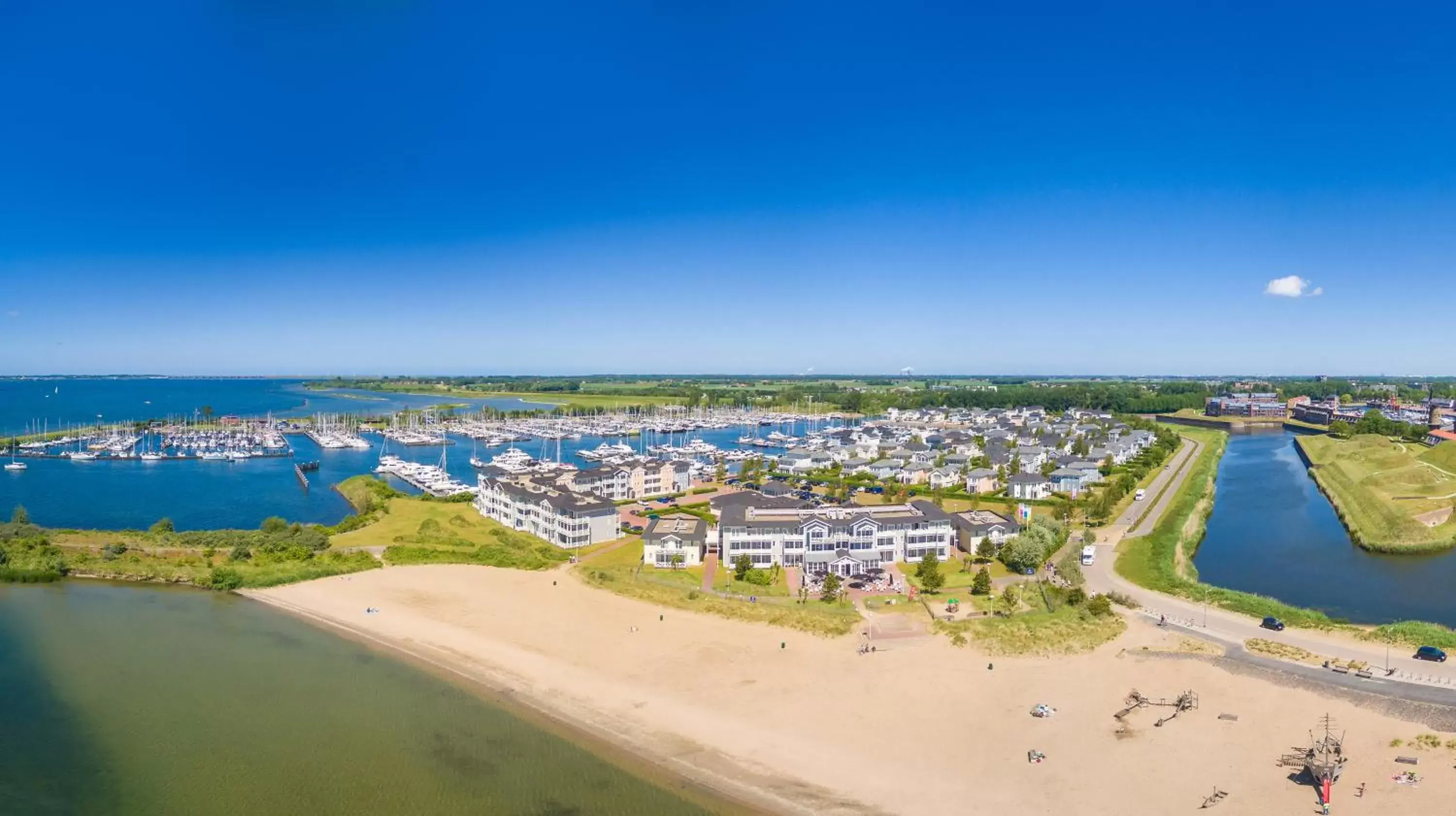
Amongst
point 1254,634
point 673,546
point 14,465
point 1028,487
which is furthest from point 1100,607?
point 14,465

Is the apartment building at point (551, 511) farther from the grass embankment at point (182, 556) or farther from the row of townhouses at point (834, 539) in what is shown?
the grass embankment at point (182, 556)

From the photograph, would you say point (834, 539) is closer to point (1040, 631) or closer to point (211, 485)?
point (1040, 631)

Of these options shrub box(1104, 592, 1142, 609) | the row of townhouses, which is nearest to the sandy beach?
shrub box(1104, 592, 1142, 609)

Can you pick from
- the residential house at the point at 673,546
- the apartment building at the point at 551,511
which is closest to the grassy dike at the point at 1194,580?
the residential house at the point at 673,546

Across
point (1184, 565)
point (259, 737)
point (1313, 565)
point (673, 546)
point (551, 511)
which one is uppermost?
point (551, 511)

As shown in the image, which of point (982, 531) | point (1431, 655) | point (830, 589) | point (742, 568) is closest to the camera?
point (1431, 655)

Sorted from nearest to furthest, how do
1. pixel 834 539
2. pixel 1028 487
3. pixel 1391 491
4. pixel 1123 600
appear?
pixel 1123 600, pixel 834 539, pixel 1391 491, pixel 1028 487

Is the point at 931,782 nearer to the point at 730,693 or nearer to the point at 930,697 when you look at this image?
the point at 930,697

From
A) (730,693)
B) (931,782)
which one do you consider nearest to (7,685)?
(730,693)

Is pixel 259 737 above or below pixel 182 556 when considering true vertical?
below
